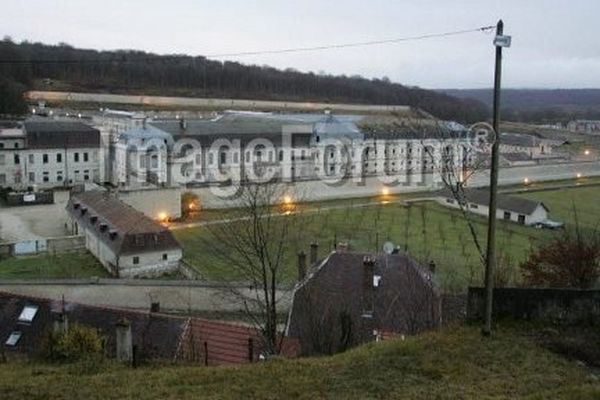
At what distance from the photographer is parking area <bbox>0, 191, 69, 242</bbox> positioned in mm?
26719

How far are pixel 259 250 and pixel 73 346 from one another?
2962 mm

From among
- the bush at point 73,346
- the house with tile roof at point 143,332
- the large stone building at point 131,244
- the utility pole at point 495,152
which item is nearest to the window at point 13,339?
the house with tile roof at point 143,332

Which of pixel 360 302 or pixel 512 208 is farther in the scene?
pixel 512 208

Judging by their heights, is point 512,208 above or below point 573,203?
below

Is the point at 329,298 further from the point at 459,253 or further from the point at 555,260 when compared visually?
the point at 459,253

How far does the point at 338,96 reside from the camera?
98625 mm

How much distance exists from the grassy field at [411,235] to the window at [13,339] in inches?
346

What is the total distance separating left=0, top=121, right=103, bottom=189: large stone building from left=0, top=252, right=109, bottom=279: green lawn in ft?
47.5

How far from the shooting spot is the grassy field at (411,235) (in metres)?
22.1

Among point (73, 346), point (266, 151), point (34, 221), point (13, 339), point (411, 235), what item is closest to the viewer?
point (73, 346)

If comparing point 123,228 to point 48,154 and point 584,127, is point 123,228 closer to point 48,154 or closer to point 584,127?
point 48,154

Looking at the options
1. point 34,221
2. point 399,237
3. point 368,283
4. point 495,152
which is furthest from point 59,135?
point 495,152

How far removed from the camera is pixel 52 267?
2197 centimetres

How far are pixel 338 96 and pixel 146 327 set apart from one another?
8909 cm
